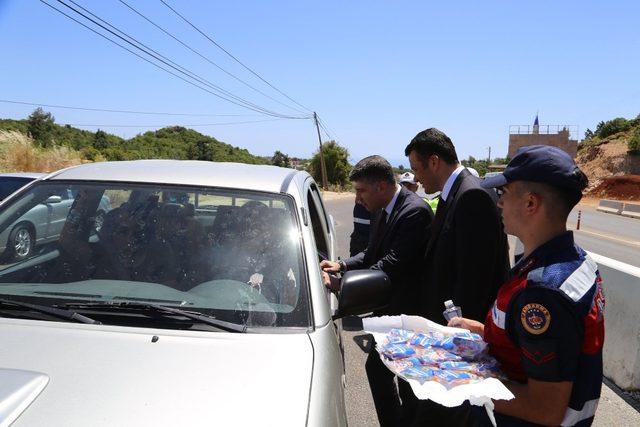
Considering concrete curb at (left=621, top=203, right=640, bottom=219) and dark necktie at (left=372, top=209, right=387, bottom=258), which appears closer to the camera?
dark necktie at (left=372, top=209, right=387, bottom=258)

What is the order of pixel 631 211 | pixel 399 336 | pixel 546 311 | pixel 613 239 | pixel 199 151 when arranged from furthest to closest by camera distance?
pixel 199 151 → pixel 631 211 → pixel 613 239 → pixel 399 336 → pixel 546 311

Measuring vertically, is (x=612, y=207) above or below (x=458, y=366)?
below

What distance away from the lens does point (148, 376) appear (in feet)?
5.44

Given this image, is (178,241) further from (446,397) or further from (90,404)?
(446,397)

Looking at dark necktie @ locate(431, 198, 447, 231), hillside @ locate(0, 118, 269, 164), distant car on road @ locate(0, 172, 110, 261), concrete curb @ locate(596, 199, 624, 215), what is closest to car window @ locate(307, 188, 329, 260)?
dark necktie @ locate(431, 198, 447, 231)

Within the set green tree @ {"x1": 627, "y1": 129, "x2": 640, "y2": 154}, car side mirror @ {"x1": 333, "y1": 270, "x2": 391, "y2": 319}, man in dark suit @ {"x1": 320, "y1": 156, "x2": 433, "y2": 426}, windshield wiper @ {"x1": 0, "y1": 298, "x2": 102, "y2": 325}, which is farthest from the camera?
green tree @ {"x1": 627, "y1": 129, "x2": 640, "y2": 154}

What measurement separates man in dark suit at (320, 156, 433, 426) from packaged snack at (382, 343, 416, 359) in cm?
128

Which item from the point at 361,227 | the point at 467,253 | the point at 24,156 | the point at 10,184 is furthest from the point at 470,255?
the point at 24,156

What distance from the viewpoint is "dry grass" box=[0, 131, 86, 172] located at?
62.9 ft

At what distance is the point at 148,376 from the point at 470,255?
1.76 metres

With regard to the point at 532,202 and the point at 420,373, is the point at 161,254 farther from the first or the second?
the point at 532,202

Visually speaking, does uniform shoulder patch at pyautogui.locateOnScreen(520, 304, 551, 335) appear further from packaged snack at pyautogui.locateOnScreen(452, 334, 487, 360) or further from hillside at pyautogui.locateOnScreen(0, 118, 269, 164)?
hillside at pyautogui.locateOnScreen(0, 118, 269, 164)

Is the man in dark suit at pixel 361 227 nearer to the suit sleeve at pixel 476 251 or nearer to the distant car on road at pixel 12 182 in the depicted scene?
the suit sleeve at pixel 476 251

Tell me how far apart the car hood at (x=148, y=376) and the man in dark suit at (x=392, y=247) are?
1.35m
